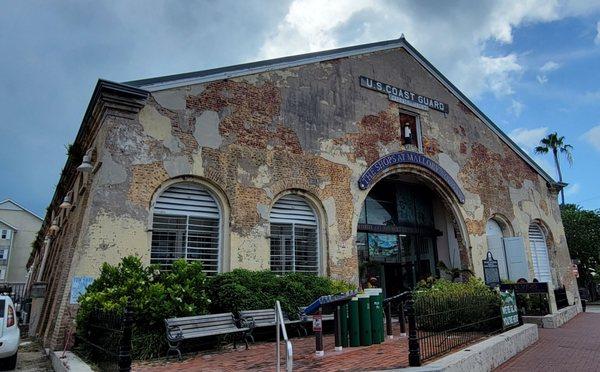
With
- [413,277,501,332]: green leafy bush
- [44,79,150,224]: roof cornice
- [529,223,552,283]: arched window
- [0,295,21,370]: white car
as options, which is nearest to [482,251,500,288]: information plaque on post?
[413,277,501,332]: green leafy bush

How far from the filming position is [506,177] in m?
19.6

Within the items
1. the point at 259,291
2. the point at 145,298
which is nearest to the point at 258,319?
the point at 259,291

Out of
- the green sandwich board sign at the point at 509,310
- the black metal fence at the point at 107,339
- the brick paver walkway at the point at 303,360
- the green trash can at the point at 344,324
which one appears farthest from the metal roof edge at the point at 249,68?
the green sandwich board sign at the point at 509,310

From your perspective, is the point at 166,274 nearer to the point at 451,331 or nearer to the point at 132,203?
the point at 132,203

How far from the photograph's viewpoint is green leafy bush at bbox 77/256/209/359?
7.85 meters

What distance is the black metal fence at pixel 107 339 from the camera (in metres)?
5.21

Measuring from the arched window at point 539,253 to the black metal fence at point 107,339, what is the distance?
18.5 meters

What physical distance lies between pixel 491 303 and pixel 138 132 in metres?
9.60

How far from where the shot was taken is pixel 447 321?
341 inches

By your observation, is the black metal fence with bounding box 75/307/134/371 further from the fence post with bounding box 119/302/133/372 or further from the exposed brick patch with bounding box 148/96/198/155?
the exposed brick patch with bounding box 148/96/198/155

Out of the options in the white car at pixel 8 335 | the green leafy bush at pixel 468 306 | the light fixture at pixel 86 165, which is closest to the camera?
the white car at pixel 8 335

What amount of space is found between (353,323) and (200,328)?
2.99 metres

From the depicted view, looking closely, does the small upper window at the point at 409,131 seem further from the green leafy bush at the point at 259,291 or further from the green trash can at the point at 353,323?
the green trash can at the point at 353,323

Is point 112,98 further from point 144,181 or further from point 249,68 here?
point 249,68
